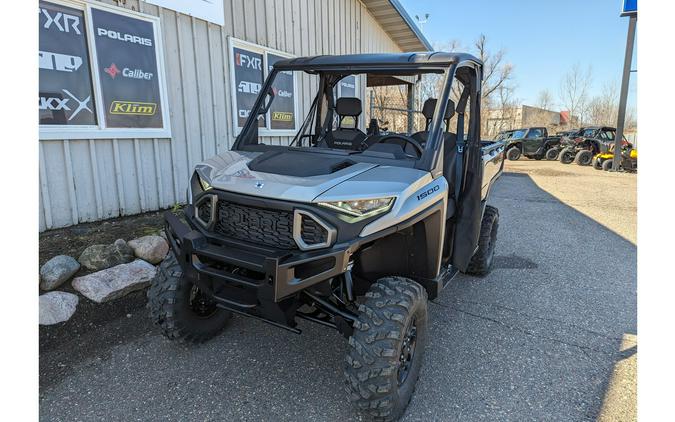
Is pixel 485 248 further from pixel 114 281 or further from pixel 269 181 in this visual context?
pixel 114 281

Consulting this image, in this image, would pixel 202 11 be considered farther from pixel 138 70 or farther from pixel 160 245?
pixel 160 245

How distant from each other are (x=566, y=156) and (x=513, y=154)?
2.74m

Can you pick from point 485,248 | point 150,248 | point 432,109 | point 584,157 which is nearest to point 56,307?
point 150,248

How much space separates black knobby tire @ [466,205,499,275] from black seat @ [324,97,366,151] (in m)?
1.81

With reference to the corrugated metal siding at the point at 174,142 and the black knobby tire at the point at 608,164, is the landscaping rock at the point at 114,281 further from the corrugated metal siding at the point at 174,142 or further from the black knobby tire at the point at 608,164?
the black knobby tire at the point at 608,164

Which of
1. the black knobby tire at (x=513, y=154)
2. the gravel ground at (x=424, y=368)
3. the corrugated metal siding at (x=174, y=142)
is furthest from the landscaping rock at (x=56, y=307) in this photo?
the black knobby tire at (x=513, y=154)

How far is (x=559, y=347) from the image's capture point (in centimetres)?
314

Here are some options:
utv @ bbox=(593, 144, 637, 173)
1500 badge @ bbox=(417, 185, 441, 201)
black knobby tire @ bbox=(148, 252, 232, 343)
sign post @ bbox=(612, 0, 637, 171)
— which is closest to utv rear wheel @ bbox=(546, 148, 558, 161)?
utv @ bbox=(593, 144, 637, 173)

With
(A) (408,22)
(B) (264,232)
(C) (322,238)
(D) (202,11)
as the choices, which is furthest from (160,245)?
(A) (408,22)

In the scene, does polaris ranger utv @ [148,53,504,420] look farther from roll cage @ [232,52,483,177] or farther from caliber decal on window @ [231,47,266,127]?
caliber decal on window @ [231,47,266,127]

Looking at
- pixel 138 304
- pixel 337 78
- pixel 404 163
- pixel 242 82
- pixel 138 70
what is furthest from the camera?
pixel 242 82

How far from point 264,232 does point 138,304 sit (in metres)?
1.92

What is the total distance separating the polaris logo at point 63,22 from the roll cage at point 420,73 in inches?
99.3

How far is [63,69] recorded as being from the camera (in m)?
4.19
